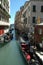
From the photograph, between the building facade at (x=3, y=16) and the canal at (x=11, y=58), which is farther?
the building facade at (x=3, y=16)

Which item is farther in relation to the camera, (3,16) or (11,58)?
(3,16)

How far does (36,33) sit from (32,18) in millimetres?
18815

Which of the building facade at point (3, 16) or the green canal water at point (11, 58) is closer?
the green canal water at point (11, 58)

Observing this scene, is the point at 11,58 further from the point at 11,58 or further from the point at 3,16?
the point at 3,16

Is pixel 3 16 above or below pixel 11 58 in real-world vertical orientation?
above

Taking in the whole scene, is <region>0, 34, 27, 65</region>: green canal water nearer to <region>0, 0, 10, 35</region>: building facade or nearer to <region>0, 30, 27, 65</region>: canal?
<region>0, 30, 27, 65</region>: canal

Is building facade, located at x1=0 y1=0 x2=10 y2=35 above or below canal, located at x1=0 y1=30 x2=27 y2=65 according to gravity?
above

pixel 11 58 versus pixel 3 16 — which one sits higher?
pixel 3 16

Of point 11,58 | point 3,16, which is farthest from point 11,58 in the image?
point 3,16

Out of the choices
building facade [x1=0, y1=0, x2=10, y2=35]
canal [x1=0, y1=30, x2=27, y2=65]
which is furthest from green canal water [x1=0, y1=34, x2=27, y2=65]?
building facade [x1=0, y1=0, x2=10, y2=35]

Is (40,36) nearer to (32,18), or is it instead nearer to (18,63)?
(18,63)

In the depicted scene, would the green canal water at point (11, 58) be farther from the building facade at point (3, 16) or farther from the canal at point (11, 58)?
the building facade at point (3, 16)

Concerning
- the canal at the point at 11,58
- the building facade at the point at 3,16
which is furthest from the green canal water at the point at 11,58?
the building facade at the point at 3,16

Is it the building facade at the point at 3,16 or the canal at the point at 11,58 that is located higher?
the building facade at the point at 3,16
